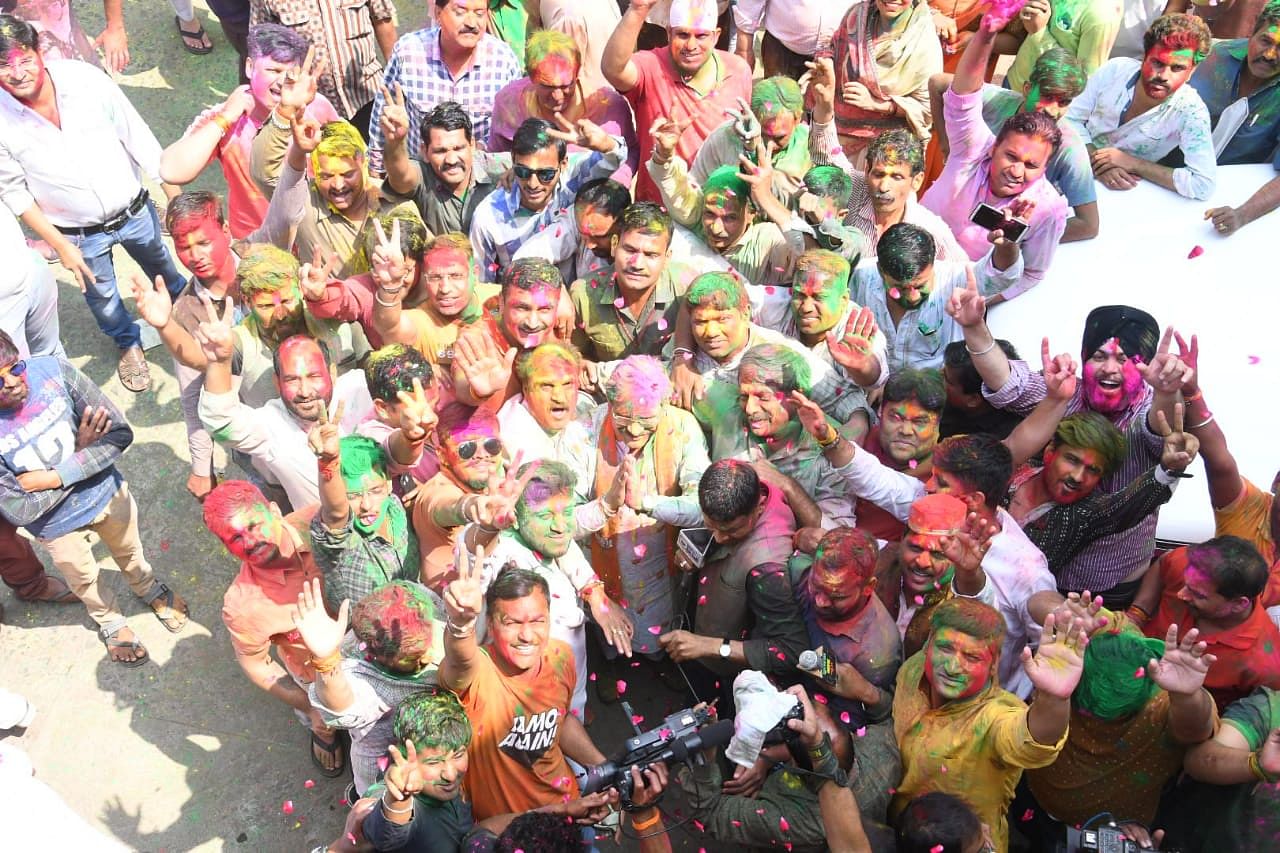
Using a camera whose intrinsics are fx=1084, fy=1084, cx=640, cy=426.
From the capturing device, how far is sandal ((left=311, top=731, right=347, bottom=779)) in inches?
184

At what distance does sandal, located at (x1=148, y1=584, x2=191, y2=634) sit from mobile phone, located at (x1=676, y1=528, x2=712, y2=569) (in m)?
2.73

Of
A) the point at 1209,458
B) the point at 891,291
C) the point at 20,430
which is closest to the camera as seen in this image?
the point at 1209,458

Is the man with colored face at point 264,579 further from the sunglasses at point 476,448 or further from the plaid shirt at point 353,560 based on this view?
the sunglasses at point 476,448

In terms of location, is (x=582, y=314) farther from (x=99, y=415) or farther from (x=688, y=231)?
(x=99, y=415)

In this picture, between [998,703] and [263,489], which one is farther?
[263,489]

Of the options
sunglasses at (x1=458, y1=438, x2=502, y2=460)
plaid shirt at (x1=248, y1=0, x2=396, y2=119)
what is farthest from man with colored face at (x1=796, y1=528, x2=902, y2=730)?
plaid shirt at (x1=248, y1=0, x2=396, y2=119)

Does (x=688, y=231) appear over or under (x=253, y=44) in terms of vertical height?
under

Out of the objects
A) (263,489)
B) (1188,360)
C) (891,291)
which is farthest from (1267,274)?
(263,489)

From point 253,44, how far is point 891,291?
3519 millimetres

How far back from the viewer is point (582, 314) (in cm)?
505

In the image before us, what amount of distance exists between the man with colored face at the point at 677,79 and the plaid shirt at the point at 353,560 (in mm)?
2533

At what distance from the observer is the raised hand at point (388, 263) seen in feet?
15.2

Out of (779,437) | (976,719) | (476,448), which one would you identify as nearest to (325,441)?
(476,448)

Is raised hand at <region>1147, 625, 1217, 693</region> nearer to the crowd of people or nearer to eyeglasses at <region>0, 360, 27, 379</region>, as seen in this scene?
the crowd of people
